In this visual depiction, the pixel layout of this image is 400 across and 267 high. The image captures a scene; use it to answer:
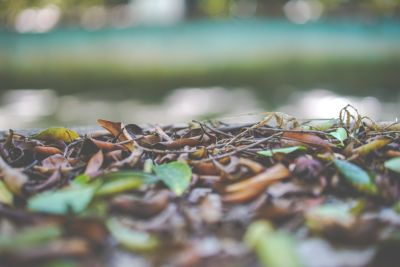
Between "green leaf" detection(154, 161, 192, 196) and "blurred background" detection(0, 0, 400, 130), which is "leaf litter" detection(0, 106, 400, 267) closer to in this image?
"green leaf" detection(154, 161, 192, 196)

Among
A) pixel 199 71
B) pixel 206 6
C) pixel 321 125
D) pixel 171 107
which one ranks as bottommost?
pixel 171 107

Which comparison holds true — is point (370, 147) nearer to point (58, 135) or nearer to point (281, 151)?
point (281, 151)

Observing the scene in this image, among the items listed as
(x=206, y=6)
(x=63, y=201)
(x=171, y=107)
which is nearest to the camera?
(x=63, y=201)

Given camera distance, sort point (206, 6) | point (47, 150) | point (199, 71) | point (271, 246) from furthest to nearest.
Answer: point (206, 6)
point (199, 71)
point (47, 150)
point (271, 246)

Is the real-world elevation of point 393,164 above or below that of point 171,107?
above

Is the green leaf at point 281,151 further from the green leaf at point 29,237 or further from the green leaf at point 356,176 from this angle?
the green leaf at point 29,237

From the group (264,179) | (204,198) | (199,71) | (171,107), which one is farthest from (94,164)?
(199,71)

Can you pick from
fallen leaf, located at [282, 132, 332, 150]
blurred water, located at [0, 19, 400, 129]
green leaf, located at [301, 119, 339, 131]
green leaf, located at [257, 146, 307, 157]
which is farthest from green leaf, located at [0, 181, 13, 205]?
blurred water, located at [0, 19, 400, 129]

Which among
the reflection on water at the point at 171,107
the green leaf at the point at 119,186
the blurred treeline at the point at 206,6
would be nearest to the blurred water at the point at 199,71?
the reflection on water at the point at 171,107

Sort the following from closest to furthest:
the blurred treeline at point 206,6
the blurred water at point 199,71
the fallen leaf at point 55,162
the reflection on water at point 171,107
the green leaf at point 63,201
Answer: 1. the green leaf at point 63,201
2. the fallen leaf at point 55,162
3. the reflection on water at point 171,107
4. the blurred water at point 199,71
5. the blurred treeline at point 206,6
